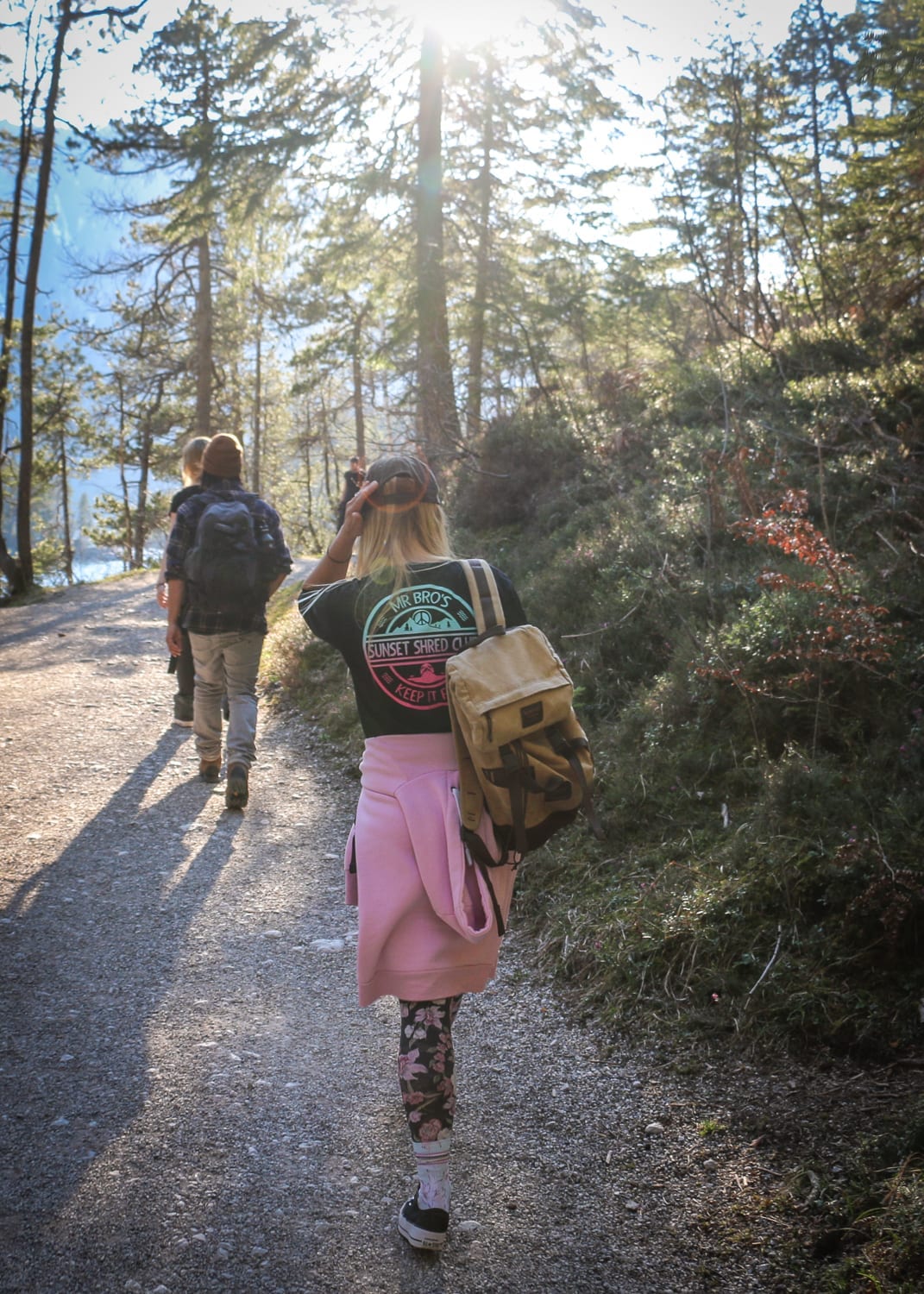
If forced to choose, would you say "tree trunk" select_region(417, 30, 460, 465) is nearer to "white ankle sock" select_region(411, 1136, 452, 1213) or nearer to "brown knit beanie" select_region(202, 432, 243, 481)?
"brown knit beanie" select_region(202, 432, 243, 481)

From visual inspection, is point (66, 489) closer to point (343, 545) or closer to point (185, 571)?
point (185, 571)

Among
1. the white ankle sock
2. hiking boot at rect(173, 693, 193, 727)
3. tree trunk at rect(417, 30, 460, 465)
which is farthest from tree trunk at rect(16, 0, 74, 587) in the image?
the white ankle sock

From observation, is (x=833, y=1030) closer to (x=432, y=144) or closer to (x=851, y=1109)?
(x=851, y=1109)

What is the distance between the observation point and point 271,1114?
3322 mm

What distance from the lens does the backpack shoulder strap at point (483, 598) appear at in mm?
2699

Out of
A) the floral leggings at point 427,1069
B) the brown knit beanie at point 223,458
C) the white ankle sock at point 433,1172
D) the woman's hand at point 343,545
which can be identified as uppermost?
the brown knit beanie at point 223,458

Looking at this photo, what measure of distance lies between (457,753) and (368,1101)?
1678 millimetres

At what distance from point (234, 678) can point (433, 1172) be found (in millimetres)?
4397

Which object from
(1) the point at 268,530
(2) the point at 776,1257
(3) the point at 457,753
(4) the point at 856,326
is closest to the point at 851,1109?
(2) the point at 776,1257

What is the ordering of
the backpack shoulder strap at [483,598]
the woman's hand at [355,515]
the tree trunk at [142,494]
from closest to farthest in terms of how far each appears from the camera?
the backpack shoulder strap at [483,598] < the woman's hand at [355,515] < the tree trunk at [142,494]

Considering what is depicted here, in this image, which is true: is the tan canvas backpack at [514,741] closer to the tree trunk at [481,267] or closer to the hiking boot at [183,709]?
the hiking boot at [183,709]

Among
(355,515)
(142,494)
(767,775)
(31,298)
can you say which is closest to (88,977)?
(355,515)

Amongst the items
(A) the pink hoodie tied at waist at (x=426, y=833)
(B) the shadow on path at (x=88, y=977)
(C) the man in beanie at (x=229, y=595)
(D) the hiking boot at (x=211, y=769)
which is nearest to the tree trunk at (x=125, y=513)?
Result: (D) the hiking boot at (x=211, y=769)

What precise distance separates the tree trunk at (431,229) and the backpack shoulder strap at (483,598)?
39.3 feet
